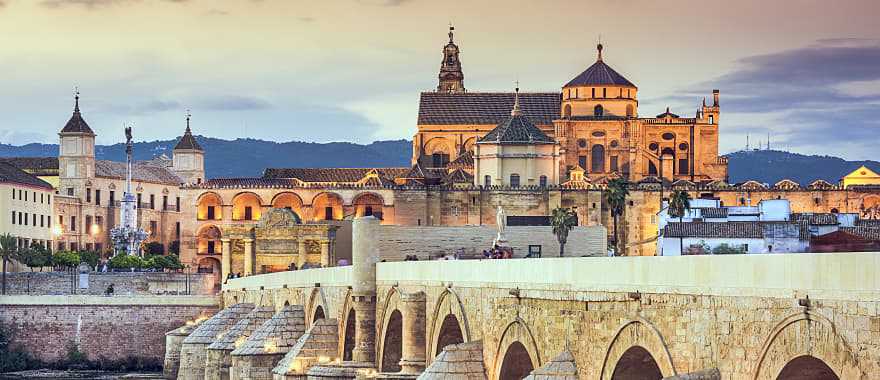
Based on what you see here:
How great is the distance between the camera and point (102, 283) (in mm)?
92875

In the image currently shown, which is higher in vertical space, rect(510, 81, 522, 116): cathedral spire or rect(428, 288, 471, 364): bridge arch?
rect(510, 81, 522, 116): cathedral spire

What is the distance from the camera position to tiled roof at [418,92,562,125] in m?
121

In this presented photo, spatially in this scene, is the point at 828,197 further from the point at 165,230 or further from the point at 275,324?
the point at 275,324

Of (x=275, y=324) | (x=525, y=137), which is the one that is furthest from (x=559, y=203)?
(x=275, y=324)

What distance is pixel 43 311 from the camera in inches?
3179

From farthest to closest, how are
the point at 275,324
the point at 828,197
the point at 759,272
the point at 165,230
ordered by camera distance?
1. the point at 165,230
2. the point at 828,197
3. the point at 275,324
4. the point at 759,272

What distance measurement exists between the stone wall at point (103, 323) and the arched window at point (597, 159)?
4088 centimetres

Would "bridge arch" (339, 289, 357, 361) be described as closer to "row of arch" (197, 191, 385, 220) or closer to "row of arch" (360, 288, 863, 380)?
"row of arch" (360, 288, 863, 380)

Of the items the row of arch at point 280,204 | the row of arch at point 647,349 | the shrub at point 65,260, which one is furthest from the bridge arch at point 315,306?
the row of arch at point 280,204

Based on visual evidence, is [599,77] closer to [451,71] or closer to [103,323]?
[451,71]

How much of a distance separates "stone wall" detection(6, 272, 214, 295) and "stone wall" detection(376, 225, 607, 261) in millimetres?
28298

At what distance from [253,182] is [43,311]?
34.7 m

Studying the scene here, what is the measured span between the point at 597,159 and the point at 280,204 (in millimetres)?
21161

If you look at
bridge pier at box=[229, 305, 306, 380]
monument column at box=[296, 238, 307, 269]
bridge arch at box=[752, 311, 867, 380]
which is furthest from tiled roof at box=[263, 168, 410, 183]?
bridge arch at box=[752, 311, 867, 380]
